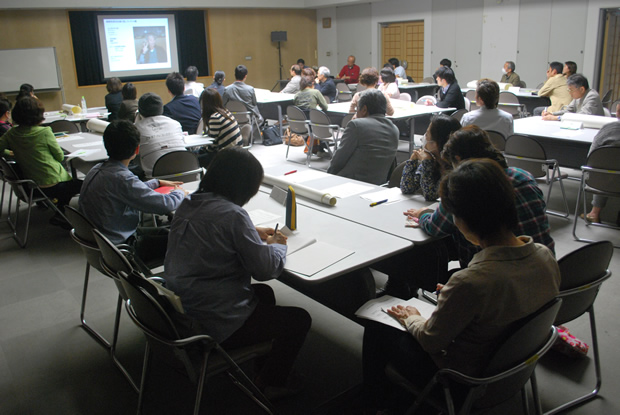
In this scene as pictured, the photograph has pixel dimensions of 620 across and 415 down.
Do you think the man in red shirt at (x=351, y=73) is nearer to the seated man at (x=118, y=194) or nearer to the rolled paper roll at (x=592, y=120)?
the rolled paper roll at (x=592, y=120)

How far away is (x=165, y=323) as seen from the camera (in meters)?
1.68

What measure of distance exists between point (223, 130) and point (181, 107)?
4.30 feet

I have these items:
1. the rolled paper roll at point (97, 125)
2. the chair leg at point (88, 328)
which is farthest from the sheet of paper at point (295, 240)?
the rolled paper roll at point (97, 125)

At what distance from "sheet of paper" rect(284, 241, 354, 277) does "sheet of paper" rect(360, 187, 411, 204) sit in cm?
71

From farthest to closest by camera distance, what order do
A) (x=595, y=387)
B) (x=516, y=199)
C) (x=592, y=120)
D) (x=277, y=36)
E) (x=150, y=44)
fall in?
(x=277, y=36)
(x=150, y=44)
(x=592, y=120)
(x=595, y=387)
(x=516, y=199)

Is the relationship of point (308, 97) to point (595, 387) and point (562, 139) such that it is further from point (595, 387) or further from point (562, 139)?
point (595, 387)

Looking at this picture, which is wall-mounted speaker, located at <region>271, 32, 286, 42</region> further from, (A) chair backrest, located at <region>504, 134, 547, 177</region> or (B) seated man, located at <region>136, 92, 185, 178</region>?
(A) chair backrest, located at <region>504, 134, 547, 177</region>

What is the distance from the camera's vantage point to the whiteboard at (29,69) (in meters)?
10.3

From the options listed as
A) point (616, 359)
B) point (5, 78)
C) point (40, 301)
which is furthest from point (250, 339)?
point (5, 78)

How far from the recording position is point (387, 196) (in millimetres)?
2877

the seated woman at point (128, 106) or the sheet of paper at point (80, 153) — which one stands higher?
the seated woman at point (128, 106)

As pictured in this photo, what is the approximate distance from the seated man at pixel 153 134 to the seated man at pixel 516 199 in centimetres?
267

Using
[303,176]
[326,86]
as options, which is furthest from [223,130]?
[326,86]

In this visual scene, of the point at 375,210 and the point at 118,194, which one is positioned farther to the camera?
the point at 118,194
